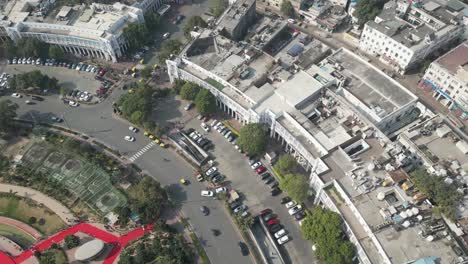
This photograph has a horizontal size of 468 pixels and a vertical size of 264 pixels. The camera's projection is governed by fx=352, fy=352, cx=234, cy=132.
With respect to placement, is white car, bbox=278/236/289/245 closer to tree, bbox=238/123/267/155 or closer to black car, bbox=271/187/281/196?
black car, bbox=271/187/281/196

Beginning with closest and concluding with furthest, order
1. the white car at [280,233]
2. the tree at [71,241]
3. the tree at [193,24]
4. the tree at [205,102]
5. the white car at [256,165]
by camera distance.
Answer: the tree at [71,241], the white car at [280,233], the white car at [256,165], the tree at [205,102], the tree at [193,24]

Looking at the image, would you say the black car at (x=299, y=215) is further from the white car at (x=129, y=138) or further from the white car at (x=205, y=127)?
the white car at (x=129, y=138)

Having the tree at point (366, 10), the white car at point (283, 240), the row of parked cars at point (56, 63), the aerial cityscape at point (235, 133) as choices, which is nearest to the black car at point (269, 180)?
the aerial cityscape at point (235, 133)

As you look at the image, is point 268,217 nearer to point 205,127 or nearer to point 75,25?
point 205,127

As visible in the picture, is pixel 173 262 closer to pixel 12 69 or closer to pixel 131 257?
pixel 131 257

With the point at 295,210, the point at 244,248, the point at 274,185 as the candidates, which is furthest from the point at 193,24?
the point at 244,248

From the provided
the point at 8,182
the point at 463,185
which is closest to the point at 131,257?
the point at 8,182
